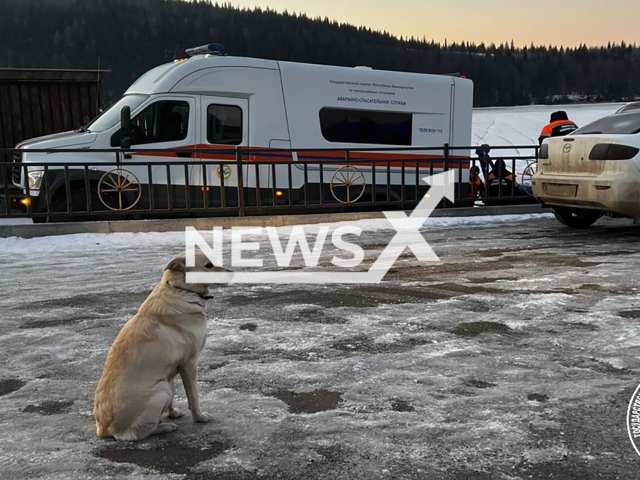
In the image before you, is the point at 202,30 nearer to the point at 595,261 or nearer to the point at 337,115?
the point at 337,115

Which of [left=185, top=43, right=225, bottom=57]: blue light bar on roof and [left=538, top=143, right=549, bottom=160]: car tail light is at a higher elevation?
[left=185, top=43, right=225, bottom=57]: blue light bar on roof

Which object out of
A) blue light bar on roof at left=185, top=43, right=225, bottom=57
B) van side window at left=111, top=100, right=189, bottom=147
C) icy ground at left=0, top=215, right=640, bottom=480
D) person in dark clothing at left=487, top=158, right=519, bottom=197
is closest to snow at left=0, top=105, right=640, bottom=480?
icy ground at left=0, top=215, right=640, bottom=480

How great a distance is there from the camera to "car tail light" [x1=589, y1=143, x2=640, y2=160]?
25.2 feet

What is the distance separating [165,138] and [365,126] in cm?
414

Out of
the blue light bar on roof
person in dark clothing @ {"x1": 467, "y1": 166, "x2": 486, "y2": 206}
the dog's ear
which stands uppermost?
the blue light bar on roof

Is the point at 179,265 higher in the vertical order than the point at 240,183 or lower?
higher

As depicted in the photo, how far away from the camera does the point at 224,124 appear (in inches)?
438

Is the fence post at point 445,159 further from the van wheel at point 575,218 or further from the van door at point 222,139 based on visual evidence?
the van door at point 222,139

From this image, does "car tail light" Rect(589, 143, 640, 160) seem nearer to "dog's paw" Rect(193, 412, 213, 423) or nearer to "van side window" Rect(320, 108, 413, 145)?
"van side window" Rect(320, 108, 413, 145)

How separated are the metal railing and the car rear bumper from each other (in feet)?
9.25

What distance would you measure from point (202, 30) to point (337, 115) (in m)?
85.2

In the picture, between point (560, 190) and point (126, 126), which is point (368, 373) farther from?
point (126, 126)

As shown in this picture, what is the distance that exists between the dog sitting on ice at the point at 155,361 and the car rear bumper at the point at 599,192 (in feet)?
21.4

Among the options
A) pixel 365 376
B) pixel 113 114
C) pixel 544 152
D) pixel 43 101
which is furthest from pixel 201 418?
pixel 43 101
